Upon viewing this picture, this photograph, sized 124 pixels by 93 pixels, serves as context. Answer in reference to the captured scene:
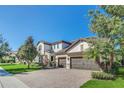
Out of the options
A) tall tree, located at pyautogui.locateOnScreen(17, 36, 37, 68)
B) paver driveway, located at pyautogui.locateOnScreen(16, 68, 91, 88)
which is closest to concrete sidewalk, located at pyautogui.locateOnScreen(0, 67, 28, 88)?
paver driveway, located at pyautogui.locateOnScreen(16, 68, 91, 88)

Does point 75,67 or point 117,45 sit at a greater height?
point 117,45

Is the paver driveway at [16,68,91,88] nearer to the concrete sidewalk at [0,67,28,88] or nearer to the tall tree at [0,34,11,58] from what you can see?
the concrete sidewalk at [0,67,28,88]

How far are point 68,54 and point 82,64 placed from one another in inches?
132

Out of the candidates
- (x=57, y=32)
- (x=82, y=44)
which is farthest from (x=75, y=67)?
(x=57, y=32)

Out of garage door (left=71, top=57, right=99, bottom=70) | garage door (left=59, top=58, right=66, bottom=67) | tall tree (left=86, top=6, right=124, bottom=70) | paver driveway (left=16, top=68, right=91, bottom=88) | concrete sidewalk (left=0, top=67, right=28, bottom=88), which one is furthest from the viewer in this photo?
garage door (left=59, top=58, right=66, bottom=67)

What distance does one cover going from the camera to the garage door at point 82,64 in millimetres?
20766

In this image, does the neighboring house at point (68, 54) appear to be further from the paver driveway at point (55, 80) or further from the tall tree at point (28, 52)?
the paver driveway at point (55, 80)

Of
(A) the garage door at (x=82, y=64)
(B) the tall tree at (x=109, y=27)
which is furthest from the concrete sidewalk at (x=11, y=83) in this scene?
(A) the garage door at (x=82, y=64)

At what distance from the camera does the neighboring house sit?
73.0ft
